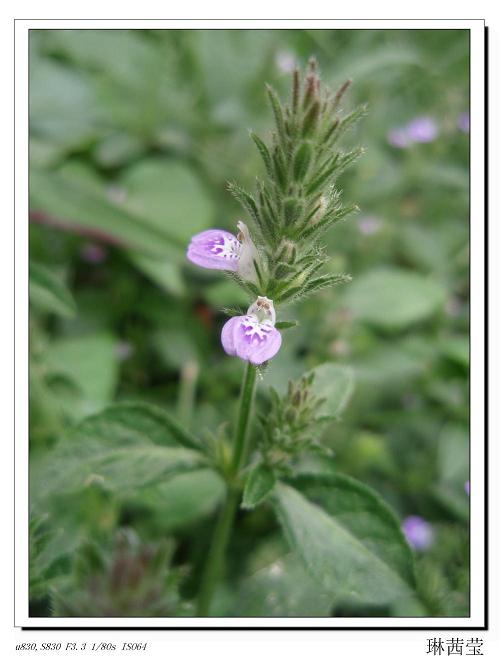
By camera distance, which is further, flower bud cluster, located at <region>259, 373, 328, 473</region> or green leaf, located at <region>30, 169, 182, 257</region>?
green leaf, located at <region>30, 169, 182, 257</region>

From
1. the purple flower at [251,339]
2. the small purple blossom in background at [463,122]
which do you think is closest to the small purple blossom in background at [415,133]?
the small purple blossom in background at [463,122]

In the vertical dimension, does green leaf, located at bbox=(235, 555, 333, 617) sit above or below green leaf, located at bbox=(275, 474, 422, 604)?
below

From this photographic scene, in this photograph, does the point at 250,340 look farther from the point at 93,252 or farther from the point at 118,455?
the point at 93,252

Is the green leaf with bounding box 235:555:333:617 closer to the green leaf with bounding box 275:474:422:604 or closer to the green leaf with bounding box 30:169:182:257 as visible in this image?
the green leaf with bounding box 275:474:422:604

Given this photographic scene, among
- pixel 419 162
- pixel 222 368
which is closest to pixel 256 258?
pixel 222 368

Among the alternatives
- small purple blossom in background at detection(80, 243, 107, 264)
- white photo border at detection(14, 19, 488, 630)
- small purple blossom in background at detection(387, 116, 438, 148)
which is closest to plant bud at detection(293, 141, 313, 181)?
white photo border at detection(14, 19, 488, 630)

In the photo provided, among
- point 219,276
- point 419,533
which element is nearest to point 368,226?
point 219,276
